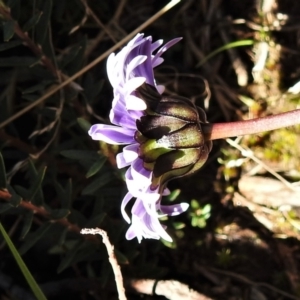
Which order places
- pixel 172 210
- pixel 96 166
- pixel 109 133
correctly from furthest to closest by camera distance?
pixel 96 166
pixel 172 210
pixel 109 133

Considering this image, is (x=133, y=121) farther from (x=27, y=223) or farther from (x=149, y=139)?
(x=27, y=223)

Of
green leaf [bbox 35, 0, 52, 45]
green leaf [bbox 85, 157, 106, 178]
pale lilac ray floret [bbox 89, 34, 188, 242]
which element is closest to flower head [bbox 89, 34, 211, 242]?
pale lilac ray floret [bbox 89, 34, 188, 242]

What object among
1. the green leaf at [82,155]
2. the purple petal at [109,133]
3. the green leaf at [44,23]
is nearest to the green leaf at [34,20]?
the green leaf at [44,23]

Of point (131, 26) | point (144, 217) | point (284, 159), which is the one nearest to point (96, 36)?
point (131, 26)

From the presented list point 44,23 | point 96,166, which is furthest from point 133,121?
point 44,23

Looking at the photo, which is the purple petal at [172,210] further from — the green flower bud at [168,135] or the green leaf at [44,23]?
the green leaf at [44,23]
